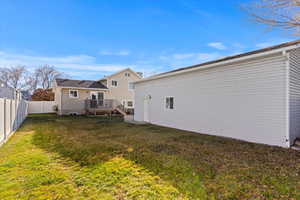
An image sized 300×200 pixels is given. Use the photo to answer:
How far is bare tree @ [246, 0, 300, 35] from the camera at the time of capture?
620cm

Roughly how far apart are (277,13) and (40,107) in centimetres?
2488

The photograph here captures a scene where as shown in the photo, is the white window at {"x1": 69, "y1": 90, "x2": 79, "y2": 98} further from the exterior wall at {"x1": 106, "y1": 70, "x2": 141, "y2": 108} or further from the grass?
the grass

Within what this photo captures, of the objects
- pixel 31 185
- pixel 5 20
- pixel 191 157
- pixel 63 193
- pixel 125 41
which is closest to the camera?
pixel 63 193

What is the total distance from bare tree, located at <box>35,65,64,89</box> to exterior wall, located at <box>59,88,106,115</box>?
1952cm

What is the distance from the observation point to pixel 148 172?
3592mm

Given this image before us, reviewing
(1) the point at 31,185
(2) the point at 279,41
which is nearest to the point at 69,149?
(1) the point at 31,185

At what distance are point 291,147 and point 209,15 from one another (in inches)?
310

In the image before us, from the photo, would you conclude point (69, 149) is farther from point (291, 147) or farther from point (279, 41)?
point (279, 41)

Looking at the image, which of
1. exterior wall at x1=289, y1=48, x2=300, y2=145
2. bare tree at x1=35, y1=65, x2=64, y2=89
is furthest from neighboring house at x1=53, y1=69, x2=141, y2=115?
bare tree at x1=35, y1=65, x2=64, y2=89

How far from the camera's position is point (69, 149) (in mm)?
5352

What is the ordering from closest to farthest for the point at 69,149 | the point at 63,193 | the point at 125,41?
the point at 63,193 < the point at 69,149 < the point at 125,41

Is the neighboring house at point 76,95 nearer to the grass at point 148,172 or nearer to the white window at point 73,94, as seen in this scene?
the white window at point 73,94

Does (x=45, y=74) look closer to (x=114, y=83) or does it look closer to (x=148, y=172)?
(x=114, y=83)

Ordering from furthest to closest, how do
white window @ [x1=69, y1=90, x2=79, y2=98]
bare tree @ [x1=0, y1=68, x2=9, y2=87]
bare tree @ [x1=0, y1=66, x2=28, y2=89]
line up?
1. bare tree @ [x1=0, y1=66, x2=28, y2=89]
2. bare tree @ [x1=0, y1=68, x2=9, y2=87]
3. white window @ [x1=69, y1=90, x2=79, y2=98]
